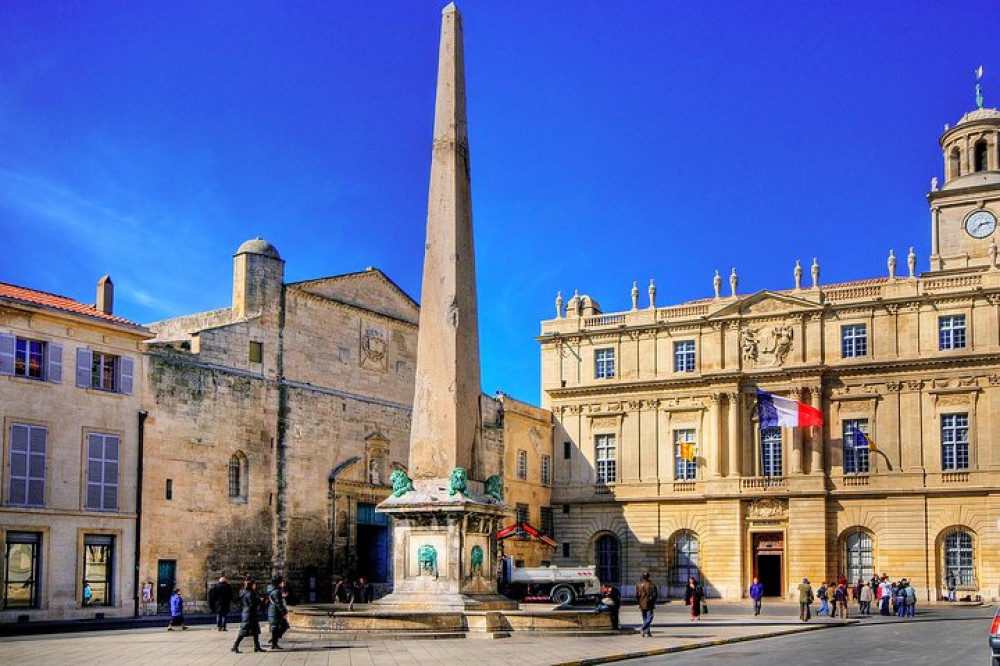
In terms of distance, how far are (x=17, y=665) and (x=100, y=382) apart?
595 inches

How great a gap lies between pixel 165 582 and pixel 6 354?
748cm

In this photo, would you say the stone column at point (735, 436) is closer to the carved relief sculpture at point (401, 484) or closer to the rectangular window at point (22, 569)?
the rectangular window at point (22, 569)

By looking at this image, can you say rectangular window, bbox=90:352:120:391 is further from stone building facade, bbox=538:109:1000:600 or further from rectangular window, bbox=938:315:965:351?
rectangular window, bbox=938:315:965:351

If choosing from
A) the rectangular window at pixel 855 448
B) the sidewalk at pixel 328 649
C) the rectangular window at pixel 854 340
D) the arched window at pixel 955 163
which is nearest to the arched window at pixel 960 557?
the rectangular window at pixel 855 448

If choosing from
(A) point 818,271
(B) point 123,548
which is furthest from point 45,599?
(A) point 818,271

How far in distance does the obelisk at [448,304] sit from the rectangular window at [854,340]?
27874 millimetres

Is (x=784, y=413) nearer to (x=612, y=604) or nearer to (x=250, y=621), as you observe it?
(x=612, y=604)

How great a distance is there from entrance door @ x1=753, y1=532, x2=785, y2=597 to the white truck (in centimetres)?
1176

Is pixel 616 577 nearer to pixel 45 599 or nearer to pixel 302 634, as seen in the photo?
pixel 45 599

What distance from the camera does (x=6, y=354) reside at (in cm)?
2833

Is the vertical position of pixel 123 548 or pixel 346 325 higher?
pixel 346 325

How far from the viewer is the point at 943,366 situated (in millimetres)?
43812

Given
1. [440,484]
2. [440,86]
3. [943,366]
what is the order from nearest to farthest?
1. [440,484]
2. [440,86]
3. [943,366]

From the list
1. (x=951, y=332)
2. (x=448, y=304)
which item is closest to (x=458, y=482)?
(x=448, y=304)
